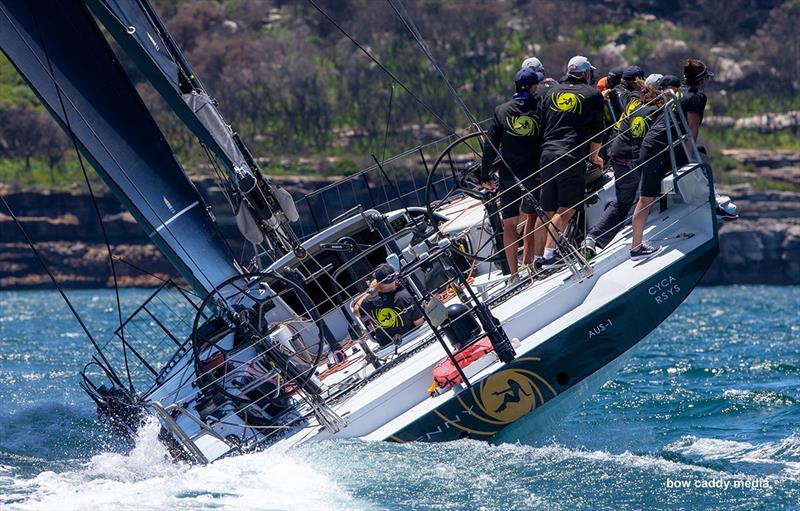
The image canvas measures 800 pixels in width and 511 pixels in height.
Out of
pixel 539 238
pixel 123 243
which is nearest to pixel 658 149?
pixel 539 238

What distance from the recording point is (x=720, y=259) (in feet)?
152

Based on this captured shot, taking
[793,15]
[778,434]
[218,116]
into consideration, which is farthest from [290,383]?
[793,15]

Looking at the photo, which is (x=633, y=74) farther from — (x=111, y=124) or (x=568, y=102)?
(x=111, y=124)

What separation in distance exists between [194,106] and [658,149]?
426cm

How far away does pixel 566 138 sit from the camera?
10797mm

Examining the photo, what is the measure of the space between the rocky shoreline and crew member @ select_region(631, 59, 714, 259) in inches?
1252

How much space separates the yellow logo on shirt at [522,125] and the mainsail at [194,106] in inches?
94.9

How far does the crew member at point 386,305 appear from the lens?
37.8 feet

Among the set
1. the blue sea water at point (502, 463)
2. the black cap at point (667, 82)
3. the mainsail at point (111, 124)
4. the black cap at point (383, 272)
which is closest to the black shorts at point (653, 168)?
the black cap at point (667, 82)

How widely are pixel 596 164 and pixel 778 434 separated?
9.08 ft

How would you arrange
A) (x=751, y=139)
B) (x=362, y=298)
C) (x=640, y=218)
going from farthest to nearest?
(x=751, y=139)
(x=362, y=298)
(x=640, y=218)

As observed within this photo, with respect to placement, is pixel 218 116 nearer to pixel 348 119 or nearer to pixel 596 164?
pixel 596 164

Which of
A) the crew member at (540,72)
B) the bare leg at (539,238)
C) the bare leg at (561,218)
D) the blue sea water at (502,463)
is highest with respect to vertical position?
the crew member at (540,72)

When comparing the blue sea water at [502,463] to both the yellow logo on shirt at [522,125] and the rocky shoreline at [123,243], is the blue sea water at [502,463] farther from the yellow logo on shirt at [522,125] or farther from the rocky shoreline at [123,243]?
the rocky shoreline at [123,243]
